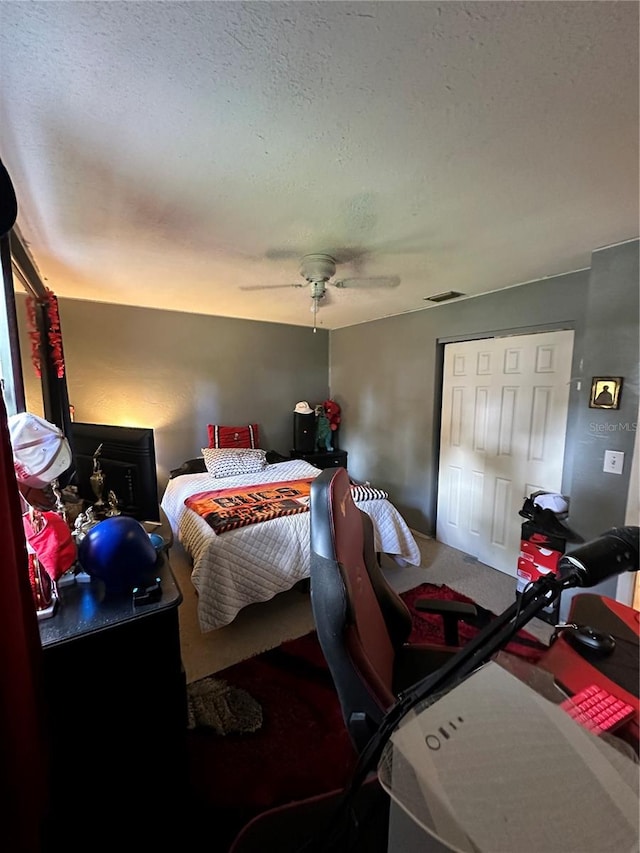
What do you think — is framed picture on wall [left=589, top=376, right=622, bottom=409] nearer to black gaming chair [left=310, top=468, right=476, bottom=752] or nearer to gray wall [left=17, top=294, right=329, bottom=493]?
black gaming chair [left=310, top=468, right=476, bottom=752]

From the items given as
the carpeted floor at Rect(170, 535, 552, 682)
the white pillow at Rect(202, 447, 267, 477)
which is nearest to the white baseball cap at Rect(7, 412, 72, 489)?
the carpeted floor at Rect(170, 535, 552, 682)

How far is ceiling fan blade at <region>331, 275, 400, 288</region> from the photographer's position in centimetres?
234

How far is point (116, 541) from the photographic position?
1.08 m

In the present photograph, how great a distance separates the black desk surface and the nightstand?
298 cm

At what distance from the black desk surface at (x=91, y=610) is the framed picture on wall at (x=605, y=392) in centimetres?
227

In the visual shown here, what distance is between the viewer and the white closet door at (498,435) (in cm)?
241

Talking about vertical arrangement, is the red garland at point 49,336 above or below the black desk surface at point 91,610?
above

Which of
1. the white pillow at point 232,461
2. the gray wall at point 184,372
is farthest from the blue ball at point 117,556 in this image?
the gray wall at point 184,372

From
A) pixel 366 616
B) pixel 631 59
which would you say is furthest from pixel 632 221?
pixel 366 616

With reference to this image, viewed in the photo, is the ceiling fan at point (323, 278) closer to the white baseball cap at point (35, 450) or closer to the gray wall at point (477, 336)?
the gray wall at point (477, 336)

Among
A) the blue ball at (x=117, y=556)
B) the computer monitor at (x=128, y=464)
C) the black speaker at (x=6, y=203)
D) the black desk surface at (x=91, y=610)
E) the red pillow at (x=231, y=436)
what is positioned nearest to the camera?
the black speaker at (x=6, y=203)

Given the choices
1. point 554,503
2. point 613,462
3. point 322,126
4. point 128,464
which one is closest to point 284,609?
point 128,464

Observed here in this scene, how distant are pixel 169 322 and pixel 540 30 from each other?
135 inches

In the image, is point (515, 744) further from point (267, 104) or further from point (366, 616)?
point (267, 104)
